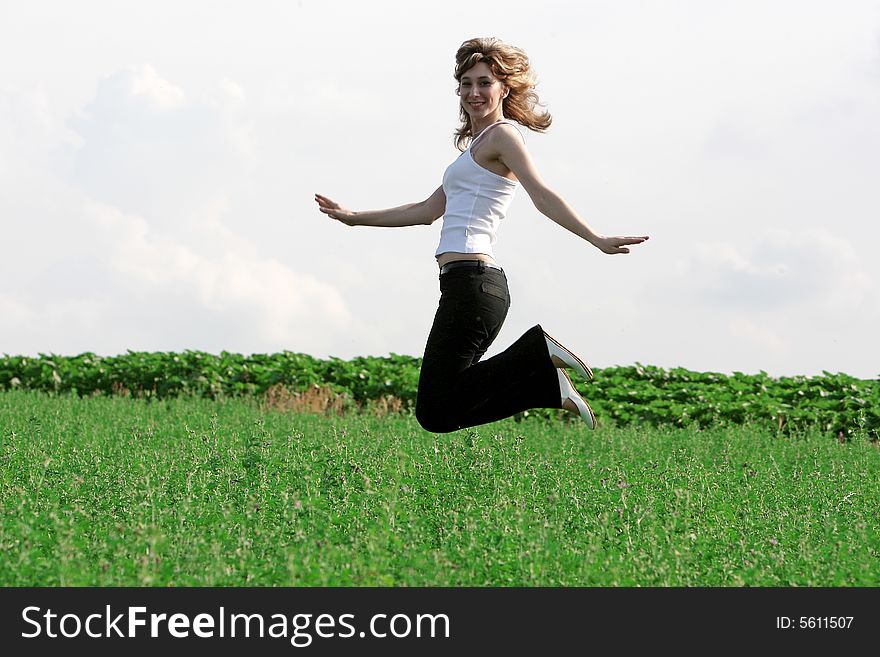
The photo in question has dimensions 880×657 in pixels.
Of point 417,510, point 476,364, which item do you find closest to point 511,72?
point 476,364

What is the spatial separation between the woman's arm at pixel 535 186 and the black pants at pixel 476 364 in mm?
470

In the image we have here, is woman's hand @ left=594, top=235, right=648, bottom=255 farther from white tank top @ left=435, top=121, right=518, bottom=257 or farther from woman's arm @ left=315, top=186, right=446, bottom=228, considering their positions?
woman's arm @ left=315, top=186, right=446, bottom=228

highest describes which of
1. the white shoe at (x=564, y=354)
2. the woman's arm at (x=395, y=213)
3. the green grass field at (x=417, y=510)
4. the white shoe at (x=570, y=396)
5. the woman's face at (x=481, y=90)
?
the woman's face at (x=481, y=90)

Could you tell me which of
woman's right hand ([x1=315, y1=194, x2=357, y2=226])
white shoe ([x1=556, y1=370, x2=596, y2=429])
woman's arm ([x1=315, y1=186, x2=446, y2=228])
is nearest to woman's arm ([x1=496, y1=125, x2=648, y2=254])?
white shoe ([x1=556, y1=370, x2=596, y2=429])

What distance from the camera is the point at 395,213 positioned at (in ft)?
22.2

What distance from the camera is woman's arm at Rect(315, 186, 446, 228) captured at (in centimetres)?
664

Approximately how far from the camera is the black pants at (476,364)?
18.3ft

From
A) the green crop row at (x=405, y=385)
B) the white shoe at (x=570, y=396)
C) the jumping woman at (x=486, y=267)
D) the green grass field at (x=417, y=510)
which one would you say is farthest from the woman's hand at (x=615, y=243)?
the green crop row at (x=405, y=385)

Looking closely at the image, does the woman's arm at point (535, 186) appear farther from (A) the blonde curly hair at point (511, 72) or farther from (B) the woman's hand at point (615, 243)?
(A) the blonde curly hair at point (511, 72)

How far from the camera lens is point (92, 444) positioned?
809 cm

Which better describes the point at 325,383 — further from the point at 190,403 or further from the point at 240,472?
the point at 240,472

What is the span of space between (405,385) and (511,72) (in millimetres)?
6894

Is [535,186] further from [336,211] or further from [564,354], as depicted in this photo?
[336,211]
